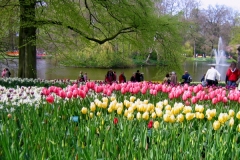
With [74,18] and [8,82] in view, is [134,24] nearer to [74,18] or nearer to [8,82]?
[74,18]

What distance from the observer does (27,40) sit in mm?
10656

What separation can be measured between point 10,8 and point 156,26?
5.21 metres

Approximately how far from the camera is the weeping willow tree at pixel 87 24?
10312 mm

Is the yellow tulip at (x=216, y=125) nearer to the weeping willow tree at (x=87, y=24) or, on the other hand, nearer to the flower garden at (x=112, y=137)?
the flower garden at (x=112, y=137)

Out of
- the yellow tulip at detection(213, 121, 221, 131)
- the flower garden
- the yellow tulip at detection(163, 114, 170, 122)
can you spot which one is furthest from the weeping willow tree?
the yellow tulip at detection(213, 121, 221, 131)

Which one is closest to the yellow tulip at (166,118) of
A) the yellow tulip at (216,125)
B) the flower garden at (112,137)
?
the flower garden at (112,137)

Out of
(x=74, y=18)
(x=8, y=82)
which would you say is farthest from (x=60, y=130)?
(x=74, y=18)

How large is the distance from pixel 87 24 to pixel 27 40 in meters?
2.15

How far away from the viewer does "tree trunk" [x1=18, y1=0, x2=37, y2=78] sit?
404 inches

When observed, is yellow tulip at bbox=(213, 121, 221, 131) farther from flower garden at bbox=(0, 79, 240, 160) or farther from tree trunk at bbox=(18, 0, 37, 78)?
tree trunk at bbox=(18, 0, 37, 78)

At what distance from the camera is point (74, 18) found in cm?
1034

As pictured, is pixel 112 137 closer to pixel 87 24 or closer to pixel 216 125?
pixel 216 125

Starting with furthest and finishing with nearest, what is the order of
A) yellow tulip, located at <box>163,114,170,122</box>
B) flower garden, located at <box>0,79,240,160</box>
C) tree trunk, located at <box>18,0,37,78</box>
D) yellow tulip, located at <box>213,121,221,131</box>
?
tree trunk, located at <box>18,0,37,78</box>
yellow tulip, located at <box>163,114,170,122</box>
yellow tulip, located at <box>213,121,221,131</box>
flower garden, located at <box>0,79,240,160</box>

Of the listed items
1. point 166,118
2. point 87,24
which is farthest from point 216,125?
point 87,24
